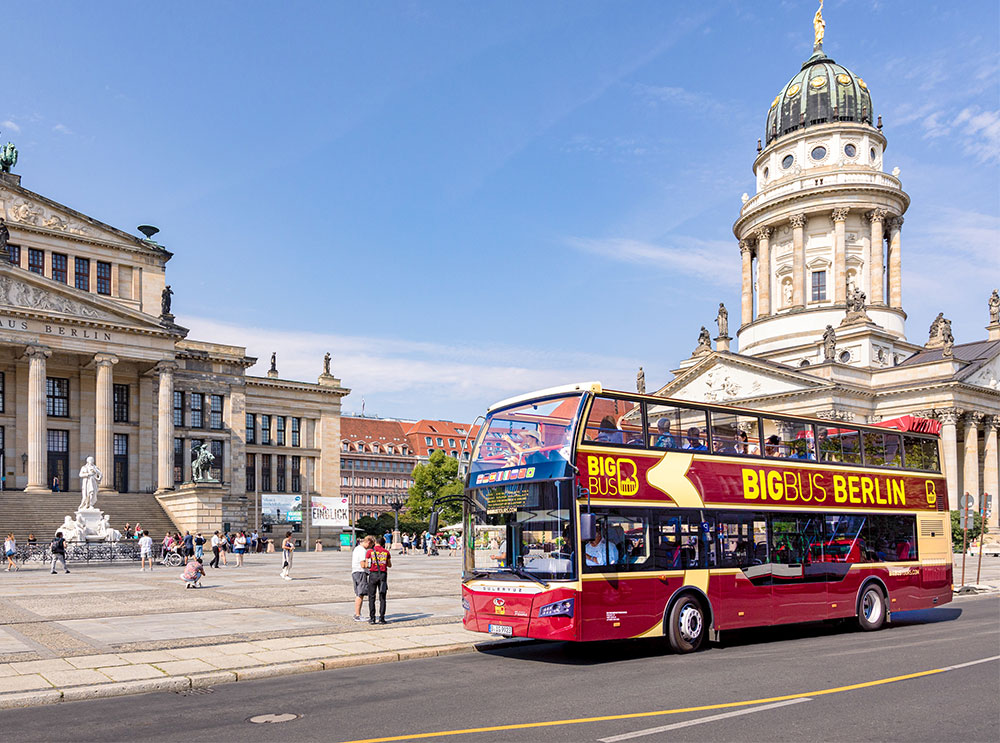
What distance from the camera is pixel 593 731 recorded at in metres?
8.93

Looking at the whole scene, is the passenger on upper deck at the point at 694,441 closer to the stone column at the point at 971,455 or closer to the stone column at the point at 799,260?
the stone column at the point at 971,455

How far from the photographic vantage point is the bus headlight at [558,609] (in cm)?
1312

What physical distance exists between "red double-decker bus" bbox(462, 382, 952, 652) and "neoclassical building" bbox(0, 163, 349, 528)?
37.0 meters

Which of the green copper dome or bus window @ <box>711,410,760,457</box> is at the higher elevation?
the green copper dome

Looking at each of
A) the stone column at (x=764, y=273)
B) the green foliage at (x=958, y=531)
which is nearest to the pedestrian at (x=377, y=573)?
the green foliage at (x=958, y=531)

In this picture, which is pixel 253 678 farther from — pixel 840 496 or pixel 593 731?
pixel 840 496

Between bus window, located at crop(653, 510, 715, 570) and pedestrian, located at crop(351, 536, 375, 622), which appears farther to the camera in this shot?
pedestrian, located at crop(351, 536, 375, 622)

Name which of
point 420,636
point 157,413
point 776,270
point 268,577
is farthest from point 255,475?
point 420,636

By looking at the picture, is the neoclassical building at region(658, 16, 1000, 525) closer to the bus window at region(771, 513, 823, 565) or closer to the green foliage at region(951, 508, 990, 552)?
the green foliage at region(951, 508, 990, 552)

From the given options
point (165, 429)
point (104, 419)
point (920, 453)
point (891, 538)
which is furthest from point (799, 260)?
point (891, 538)

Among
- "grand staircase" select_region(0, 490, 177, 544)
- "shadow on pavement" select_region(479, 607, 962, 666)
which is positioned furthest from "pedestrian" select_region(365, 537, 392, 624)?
"grand staircase" select_region(0, 490, 177, 544)

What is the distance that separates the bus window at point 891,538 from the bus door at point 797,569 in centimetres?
183

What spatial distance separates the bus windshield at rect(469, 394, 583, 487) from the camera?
13664 mm

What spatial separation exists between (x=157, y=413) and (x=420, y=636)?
1756 inches
